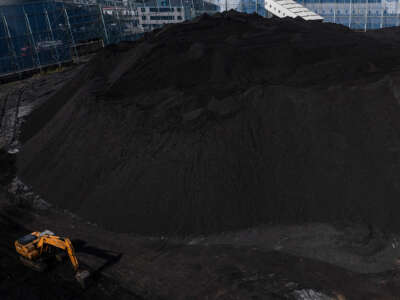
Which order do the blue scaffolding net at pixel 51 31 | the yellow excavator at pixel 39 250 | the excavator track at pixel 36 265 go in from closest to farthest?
the yellow excavator at pixel 39 250 < the excavator track at pixel 36 265 < the blue scaffolding net at pixel 51 31

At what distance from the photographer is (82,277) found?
666 centimetres

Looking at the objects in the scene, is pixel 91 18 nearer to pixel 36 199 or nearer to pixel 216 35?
pixel 216 35

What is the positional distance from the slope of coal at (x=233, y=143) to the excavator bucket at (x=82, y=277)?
5.32ft

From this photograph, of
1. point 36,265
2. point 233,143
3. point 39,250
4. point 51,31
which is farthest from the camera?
point 51,31

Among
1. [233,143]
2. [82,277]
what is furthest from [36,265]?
[233,143]

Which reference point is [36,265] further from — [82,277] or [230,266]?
[230,266]

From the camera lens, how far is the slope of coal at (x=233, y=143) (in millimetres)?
7977

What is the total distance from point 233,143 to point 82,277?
177 inches

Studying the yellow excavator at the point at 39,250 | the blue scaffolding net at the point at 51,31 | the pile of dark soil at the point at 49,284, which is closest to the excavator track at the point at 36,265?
the yellow excavator at the point at 39,250

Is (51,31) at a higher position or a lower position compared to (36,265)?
higher

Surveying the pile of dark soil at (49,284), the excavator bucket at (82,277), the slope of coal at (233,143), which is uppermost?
the slope of coal at (233,143)

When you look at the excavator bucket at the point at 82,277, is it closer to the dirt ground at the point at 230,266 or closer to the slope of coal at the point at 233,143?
the dirt ground at the point at 230,266

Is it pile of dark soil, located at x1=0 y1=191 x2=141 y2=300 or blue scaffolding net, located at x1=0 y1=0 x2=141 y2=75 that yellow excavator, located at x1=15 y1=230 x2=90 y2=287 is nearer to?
pile of dark soil, located at x1=0 y1=191 x2=141 y2=300

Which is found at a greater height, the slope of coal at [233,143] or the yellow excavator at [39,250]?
the slope of coal at [233,143]
